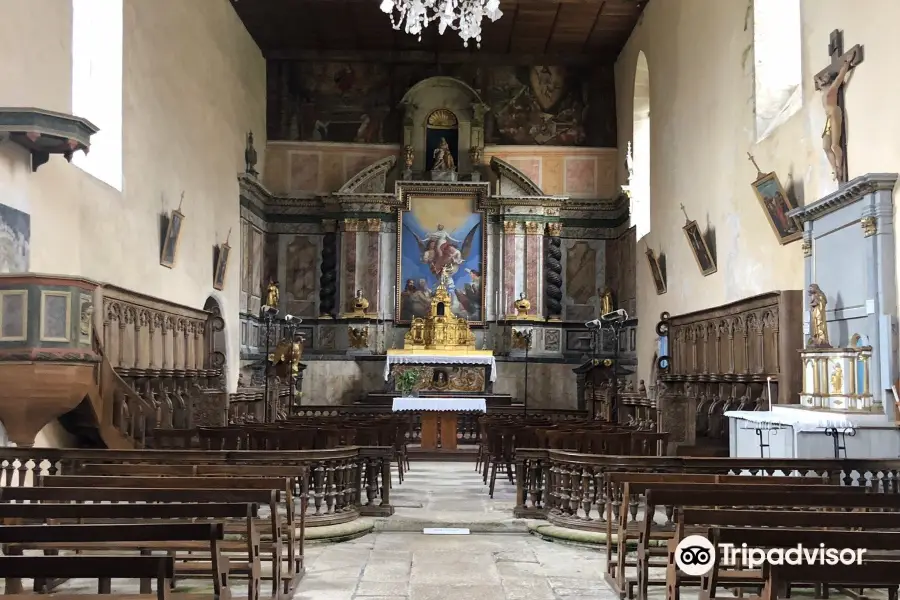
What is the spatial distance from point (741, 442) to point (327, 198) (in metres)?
15.0

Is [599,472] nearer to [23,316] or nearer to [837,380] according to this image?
[837,380]

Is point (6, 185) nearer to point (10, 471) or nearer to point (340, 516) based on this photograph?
point (10, 471)

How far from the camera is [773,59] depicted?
43.4ft

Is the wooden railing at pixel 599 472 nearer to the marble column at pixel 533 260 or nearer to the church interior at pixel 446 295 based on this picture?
the church interior at pixel 446 295

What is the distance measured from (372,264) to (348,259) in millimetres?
623

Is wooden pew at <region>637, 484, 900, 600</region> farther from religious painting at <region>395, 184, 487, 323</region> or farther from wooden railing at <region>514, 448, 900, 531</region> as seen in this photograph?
religious painting at <region>395, 184, 487, 323</region>

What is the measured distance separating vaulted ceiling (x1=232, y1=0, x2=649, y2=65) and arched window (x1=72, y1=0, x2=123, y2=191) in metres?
7.39

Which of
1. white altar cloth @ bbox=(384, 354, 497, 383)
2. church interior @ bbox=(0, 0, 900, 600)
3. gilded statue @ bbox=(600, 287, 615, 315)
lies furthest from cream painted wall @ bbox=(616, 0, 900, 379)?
white altar cloth @ bbox=(384, 354, 497, 383)

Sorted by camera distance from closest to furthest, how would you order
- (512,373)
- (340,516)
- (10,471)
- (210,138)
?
(10,471) → (340,516) → (210,138) → (512,373)

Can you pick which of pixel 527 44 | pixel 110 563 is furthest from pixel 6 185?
pixel 527 44

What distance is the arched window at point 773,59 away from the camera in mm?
13188

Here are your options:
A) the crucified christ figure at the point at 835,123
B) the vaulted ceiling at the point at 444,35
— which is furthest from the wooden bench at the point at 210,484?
the vaulted ceiling at the point at 444,35

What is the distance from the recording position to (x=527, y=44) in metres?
23.5

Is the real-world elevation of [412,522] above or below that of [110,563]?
below
